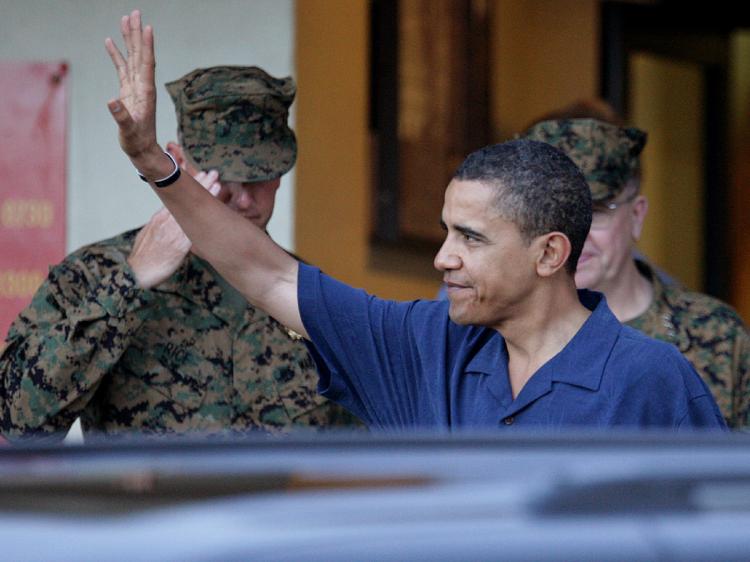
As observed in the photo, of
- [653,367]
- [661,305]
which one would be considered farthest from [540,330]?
[661,305]

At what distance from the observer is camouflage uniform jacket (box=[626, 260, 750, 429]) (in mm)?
4430

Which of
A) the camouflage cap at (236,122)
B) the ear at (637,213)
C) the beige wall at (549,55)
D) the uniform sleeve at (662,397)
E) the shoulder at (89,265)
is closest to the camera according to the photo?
the uniform sleeve at (662,397)

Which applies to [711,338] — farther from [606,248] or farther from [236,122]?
[236,122]

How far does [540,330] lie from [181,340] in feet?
3.26

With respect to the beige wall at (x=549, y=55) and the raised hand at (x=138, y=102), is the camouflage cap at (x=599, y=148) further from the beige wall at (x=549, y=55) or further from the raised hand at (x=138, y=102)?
the beige wall at (x=549, y=55)

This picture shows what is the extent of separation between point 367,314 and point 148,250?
0.62 m

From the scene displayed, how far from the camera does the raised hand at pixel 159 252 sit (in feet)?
12.4

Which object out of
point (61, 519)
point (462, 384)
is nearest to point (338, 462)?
point (61, 519)

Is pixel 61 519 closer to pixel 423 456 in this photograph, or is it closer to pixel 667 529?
pixel 423 456

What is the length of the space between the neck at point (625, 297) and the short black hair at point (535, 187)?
1.29m

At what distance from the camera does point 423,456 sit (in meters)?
1.75

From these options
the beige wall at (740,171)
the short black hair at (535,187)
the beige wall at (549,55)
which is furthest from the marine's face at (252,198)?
the beige wall at (740,171)

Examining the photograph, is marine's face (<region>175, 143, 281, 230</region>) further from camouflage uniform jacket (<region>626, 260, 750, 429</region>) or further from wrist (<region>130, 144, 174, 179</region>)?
camouflage uniform jacket (<region>626, 260, 750, 429</region>)

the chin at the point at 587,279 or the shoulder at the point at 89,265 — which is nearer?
the shoulder at the point at 89,265
